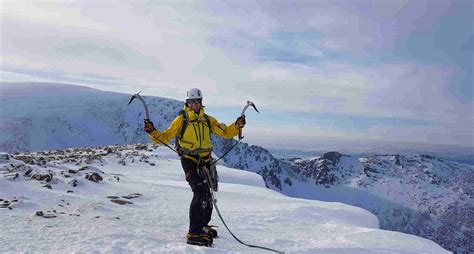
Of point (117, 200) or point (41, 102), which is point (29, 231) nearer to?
point (117, 200)

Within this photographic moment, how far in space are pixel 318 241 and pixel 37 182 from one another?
7896mm

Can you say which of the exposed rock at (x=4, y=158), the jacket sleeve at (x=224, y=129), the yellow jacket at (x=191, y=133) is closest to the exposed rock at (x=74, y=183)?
the exposed rock at (x=4, y=158)

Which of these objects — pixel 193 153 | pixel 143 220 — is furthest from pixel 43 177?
pixel 193 153

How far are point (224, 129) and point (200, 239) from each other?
106 inches

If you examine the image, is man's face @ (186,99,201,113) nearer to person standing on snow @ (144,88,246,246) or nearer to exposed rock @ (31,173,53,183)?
person standing on snow @ (144,88,246,246)

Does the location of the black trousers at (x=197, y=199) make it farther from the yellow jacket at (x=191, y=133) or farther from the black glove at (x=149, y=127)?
the black glove at (x=149, y=127)

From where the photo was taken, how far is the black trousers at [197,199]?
779 centimetres

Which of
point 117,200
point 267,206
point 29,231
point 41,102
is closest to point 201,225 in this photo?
point 29,231

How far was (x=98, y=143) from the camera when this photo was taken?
139 m

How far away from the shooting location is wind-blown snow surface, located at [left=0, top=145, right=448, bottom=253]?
7.01 metres

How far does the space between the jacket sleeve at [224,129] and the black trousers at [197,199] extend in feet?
3.07

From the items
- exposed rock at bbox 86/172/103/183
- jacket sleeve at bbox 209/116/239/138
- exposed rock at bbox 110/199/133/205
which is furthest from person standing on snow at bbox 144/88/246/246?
exposed rock at bbox 86/172/103/183

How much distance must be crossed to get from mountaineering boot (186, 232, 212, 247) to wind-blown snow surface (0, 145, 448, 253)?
0.17 meters

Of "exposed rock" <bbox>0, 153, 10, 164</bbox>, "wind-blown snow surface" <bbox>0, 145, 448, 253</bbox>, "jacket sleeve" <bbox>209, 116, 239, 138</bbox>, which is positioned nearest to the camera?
"wind-blown snow surface" <bbox>0, 145, 448, 253</bbox>
